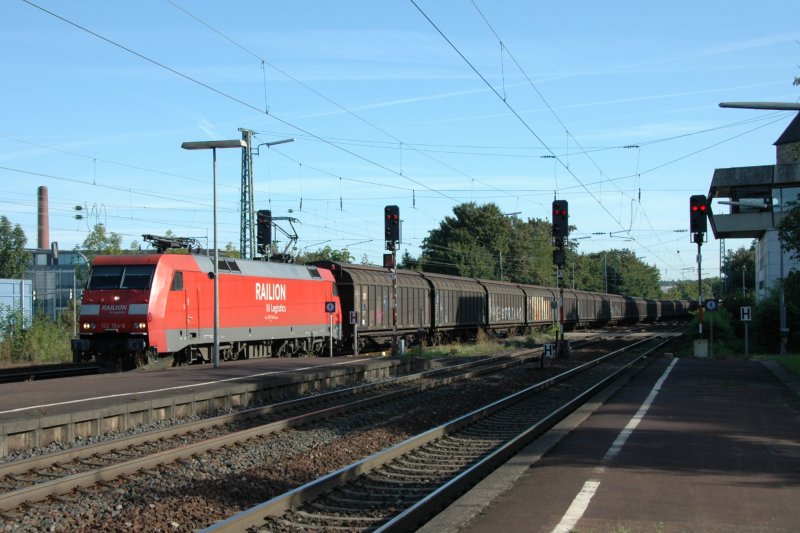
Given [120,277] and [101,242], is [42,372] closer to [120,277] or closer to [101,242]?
[120,277]

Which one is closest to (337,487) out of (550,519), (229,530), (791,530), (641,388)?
(229,530)

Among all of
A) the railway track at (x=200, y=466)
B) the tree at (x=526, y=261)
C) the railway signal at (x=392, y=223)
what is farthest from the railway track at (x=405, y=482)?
the tree at (x=526, y=261)

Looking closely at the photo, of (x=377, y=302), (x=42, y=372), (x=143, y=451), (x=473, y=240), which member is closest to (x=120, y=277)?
(x=42, y=372)

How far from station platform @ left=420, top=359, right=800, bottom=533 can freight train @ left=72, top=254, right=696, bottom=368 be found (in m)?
12.1

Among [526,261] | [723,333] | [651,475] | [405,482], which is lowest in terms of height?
[723,333]

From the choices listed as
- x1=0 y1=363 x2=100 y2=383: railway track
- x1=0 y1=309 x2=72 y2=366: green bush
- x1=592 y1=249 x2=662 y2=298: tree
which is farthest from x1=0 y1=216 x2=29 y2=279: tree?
x1=592 y1=249 x2=662 y2=298: tree

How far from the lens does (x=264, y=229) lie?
34.9m

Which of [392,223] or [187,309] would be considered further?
[392,223]

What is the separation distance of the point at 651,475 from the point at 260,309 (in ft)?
63.4

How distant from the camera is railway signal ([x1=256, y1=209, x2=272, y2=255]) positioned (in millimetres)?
33625

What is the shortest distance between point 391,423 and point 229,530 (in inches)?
Result: 295

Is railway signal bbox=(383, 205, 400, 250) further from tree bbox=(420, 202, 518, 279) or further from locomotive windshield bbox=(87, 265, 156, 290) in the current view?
tree bbox=(420, 202, 518, 279)

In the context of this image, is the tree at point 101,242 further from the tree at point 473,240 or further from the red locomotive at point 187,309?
the tree at point 473,240

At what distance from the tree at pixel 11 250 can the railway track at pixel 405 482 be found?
64.0 metres
